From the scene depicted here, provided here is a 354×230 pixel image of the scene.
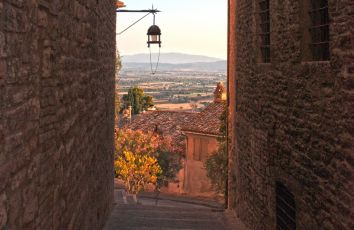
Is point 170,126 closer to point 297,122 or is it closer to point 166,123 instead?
point 166,123

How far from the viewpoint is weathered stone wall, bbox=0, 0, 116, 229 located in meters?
2.70

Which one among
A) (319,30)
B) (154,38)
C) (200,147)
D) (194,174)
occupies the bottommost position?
(194,174)

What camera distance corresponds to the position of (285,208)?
248 inches

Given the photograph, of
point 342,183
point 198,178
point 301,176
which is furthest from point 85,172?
point 198,178

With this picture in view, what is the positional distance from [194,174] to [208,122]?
11.8 feet

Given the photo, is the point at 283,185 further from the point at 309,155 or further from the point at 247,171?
the point at 247,171

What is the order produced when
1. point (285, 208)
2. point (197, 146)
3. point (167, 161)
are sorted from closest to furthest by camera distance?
point (285, 208) → point (197, 146) → point (167, 161)

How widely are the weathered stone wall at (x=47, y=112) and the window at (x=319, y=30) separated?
2581 millimetres

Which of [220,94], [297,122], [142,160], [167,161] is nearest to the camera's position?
[297,122]

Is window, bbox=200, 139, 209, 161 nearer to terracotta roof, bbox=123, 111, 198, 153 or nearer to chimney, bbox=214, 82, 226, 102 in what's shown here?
terracotta roof, bbox=123, 111, 198, 153

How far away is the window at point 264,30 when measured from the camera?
7.46 m

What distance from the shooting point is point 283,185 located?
21.0 ft

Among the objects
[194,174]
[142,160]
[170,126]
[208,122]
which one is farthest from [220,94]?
[142,160]

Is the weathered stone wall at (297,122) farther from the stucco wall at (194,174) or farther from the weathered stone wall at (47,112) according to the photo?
the stucco wall at (194,174)
